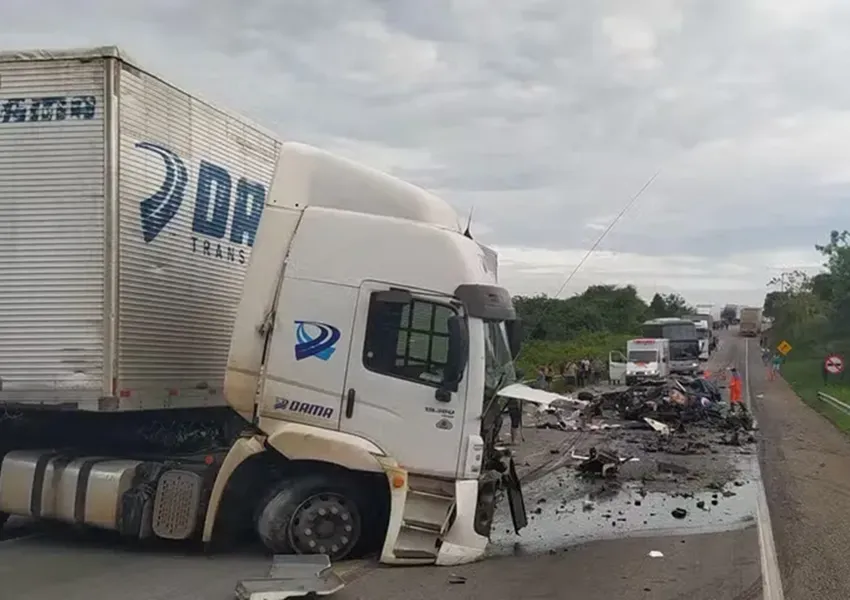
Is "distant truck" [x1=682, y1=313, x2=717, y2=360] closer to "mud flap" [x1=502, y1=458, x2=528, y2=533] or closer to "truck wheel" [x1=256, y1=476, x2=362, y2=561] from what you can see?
"mud flap" [x1=502, y1=458, x2=528, y2=533]

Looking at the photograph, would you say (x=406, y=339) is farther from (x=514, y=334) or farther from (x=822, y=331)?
(x=822, y=331)

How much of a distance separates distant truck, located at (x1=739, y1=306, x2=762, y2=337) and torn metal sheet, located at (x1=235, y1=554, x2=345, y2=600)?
315ft

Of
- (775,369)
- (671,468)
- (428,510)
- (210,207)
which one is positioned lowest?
(775,369)

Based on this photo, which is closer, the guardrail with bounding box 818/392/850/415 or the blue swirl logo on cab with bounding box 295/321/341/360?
the blue swirl logo on cab with bounding box 295/321/341/360

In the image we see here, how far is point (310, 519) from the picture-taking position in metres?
8.09

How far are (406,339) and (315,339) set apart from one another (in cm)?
78

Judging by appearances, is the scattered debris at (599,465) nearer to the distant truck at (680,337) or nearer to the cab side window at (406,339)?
the cab side window at (406,339)

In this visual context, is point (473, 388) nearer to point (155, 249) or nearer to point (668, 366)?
point (155, 249)

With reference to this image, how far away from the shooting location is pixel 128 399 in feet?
27.2

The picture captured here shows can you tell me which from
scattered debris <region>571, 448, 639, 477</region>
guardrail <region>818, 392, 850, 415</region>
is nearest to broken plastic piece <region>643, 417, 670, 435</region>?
guardrail <region>818, 392, 850, 415</region>

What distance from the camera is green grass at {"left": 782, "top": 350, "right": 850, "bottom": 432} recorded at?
85.1 ft

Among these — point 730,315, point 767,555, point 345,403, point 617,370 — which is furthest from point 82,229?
point 730,315

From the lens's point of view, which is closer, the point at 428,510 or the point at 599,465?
the point at 428,510

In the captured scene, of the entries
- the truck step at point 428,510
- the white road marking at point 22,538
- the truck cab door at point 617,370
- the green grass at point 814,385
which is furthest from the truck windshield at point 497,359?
the truck cab door at point 617,370
